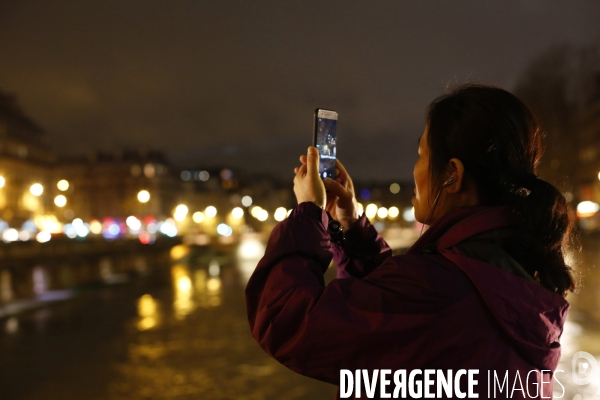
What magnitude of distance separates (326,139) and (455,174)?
2.07 ft

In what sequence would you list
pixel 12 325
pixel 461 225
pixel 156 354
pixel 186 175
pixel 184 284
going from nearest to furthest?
pixel 461 225 → pixel 156 354 → pixel 12 325 → pixel 184 284 → pixel 186 175

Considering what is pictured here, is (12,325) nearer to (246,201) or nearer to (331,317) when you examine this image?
(331,317)

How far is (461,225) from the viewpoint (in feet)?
4.79

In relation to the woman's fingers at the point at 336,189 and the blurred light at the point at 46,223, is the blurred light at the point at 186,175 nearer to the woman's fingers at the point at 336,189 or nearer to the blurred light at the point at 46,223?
the blurred light at the point at 46,223

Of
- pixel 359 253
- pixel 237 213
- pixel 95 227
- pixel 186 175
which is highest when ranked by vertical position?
pixel 186 175

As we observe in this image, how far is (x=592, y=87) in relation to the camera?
38.1 m

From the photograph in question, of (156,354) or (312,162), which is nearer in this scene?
(312,162)

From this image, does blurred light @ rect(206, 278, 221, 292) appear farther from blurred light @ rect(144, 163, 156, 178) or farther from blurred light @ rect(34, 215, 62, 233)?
blurred light @ rect(144, 163, 156, 178)

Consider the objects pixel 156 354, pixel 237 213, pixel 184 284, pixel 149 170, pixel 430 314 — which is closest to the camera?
pixel 430 314

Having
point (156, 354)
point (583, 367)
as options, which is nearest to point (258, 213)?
point (156, 354)

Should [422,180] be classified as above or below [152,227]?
below

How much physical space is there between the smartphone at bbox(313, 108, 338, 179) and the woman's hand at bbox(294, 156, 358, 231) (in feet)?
0.20

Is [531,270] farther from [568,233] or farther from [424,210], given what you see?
[424,210]

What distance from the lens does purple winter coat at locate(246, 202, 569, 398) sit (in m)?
1.33
